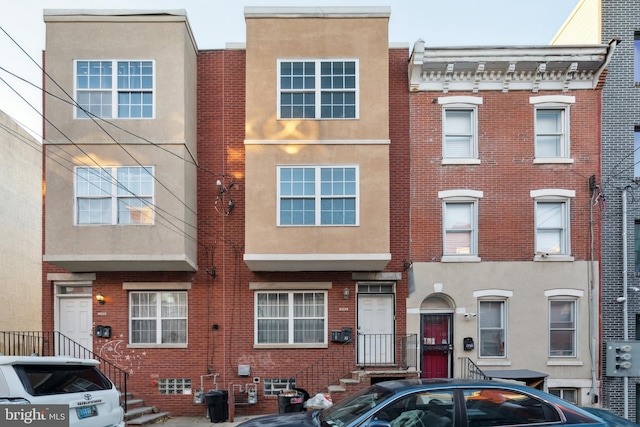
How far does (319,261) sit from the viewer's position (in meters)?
11.4

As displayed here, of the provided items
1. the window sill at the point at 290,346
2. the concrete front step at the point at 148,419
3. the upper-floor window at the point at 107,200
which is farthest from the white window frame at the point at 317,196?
the concrete front step at the point at 148,419

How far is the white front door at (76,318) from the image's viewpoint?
1234 cm

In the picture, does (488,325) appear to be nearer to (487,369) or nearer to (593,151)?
(487,369)

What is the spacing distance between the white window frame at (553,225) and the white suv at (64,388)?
10413mm

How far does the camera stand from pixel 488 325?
12.4 metres

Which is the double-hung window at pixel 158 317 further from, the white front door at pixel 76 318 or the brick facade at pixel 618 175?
the brick facade at pixel 618 175

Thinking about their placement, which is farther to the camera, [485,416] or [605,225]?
[605,225]

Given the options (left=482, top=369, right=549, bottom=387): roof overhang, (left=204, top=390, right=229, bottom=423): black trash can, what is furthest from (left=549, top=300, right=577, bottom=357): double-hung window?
(left=204, top=390, right=229, bottom=423): black trash can

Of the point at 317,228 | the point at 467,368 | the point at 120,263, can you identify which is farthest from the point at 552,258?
the point at 120,263

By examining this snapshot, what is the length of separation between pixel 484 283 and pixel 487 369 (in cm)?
216

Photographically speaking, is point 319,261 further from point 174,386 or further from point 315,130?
point 174,386

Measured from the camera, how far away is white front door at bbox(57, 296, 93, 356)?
12336mm

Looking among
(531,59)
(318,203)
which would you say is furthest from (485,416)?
(531,59)

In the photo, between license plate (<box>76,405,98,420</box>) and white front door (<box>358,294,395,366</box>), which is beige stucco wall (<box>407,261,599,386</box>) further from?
license plate (<box>76,405,98,420</box>)
